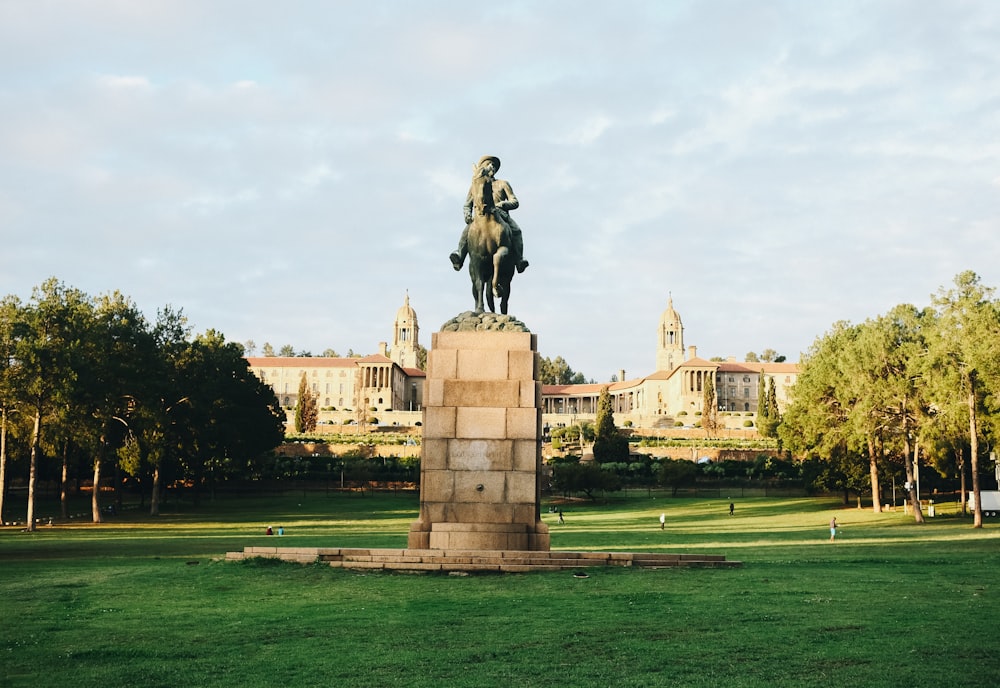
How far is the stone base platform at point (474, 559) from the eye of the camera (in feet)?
54.3

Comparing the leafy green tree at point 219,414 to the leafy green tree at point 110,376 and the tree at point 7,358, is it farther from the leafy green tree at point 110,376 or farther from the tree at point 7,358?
the tree at point 7,358

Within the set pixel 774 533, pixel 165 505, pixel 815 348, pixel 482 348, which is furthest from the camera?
pixel 165 505

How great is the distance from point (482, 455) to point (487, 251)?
15.5ft

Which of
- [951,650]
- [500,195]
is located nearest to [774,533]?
[500,195]

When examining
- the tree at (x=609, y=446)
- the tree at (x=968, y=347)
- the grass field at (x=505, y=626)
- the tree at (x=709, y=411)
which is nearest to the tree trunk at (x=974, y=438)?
the tree at (x=968, y=347)

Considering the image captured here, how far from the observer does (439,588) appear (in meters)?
14.6

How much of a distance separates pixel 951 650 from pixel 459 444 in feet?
33.3

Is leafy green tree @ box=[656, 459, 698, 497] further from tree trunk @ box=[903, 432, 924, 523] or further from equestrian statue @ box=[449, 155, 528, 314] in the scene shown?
equestrian statue @ box=[449, 155, 528, 314]

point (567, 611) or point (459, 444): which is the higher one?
point (459, 444)

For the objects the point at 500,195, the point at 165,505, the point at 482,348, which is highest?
the point at 500,195

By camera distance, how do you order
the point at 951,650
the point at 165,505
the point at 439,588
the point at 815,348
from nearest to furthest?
1. the point at 951,650
2. the point at 439,588
3. the point at 815,348
4. the point at 165,505

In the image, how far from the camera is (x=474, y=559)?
1659 cm

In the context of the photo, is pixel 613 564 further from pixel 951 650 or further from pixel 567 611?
pixel 951 650

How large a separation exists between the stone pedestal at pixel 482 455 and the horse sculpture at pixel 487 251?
2.01 metres
